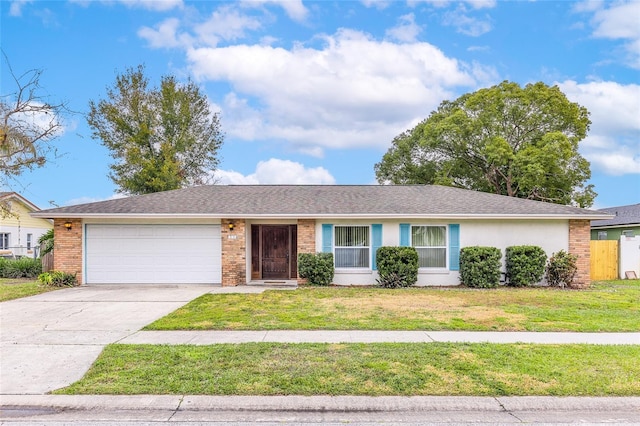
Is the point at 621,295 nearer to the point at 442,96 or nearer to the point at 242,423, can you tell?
the point at 242,423

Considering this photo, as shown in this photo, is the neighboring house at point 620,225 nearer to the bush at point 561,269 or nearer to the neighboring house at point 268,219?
the bush at point 561,269

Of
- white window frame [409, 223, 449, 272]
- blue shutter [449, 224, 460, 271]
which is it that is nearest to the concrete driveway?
white window frame [409, 223, 449, 272]

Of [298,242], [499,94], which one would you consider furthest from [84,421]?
[499,94]

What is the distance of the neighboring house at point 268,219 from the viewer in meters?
14.0

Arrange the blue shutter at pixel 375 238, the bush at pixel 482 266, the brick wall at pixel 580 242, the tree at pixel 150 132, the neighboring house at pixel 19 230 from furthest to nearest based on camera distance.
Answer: the tree at pixel 150 132, the neighboring house at pixel 19 230, the blue shutter at pixel 375 238, the brick wall at pixel 580 242, the bush at pixel 482 266

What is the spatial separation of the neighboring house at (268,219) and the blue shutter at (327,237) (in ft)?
0.11

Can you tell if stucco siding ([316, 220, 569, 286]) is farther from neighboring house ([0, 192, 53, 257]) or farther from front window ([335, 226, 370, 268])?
neighboring house ([0, 192, 53, 257])

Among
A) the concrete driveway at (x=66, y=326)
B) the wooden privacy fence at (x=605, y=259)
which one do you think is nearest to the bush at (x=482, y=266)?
the wooden privacy fence at (x=605, y=259)

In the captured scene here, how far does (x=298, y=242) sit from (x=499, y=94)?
65.0 feet

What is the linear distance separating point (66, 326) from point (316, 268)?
7.41 metres

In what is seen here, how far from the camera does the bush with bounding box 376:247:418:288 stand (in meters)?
13.5

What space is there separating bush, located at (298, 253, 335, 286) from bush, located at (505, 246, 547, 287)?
595cm

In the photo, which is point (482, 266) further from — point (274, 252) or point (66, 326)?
point (66, 326)

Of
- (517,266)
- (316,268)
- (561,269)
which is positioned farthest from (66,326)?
(561,269)
